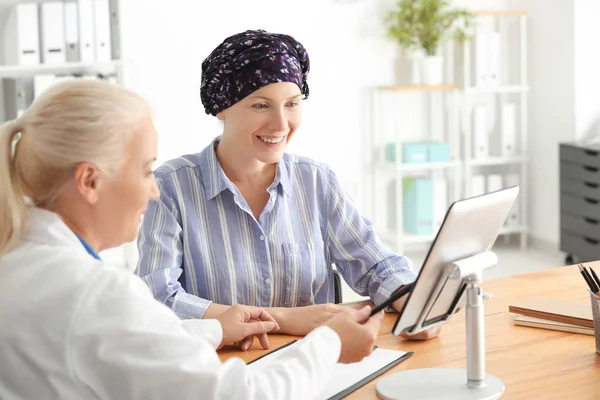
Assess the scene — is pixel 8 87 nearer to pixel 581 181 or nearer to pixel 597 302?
pixel 581 181

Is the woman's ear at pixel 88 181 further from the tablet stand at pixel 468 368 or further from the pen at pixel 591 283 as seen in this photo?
the pen at pixel 591 283

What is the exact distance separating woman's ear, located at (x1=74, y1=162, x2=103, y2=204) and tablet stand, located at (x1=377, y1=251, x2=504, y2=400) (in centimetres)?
58

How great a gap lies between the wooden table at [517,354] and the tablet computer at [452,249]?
0.52 ft

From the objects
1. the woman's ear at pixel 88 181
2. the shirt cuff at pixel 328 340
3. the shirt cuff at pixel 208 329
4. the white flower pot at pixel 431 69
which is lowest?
the shirt cuff at pixel 208 329

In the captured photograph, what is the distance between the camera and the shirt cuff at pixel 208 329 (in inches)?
69.1

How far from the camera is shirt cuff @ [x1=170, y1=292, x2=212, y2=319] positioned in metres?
1.96

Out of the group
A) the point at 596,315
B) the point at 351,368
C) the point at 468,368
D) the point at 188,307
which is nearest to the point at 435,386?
the point at 468,368

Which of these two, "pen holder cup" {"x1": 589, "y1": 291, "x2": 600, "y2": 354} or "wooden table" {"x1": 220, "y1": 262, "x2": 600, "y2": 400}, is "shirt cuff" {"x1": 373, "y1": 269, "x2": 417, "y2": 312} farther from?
"pen holder cup" {"x1": 589, "y1": 291, "x2": 600, "y2": 354}

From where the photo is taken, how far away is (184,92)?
5.33 meters

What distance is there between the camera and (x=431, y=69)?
5.49m

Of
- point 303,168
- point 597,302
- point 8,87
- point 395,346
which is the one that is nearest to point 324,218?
point 303,168

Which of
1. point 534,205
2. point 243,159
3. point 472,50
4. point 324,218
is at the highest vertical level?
point 472,50

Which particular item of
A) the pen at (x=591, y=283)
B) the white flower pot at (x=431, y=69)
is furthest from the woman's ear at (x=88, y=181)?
the white flower pot at (x=431, y=69)

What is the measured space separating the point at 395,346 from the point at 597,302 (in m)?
0.40
